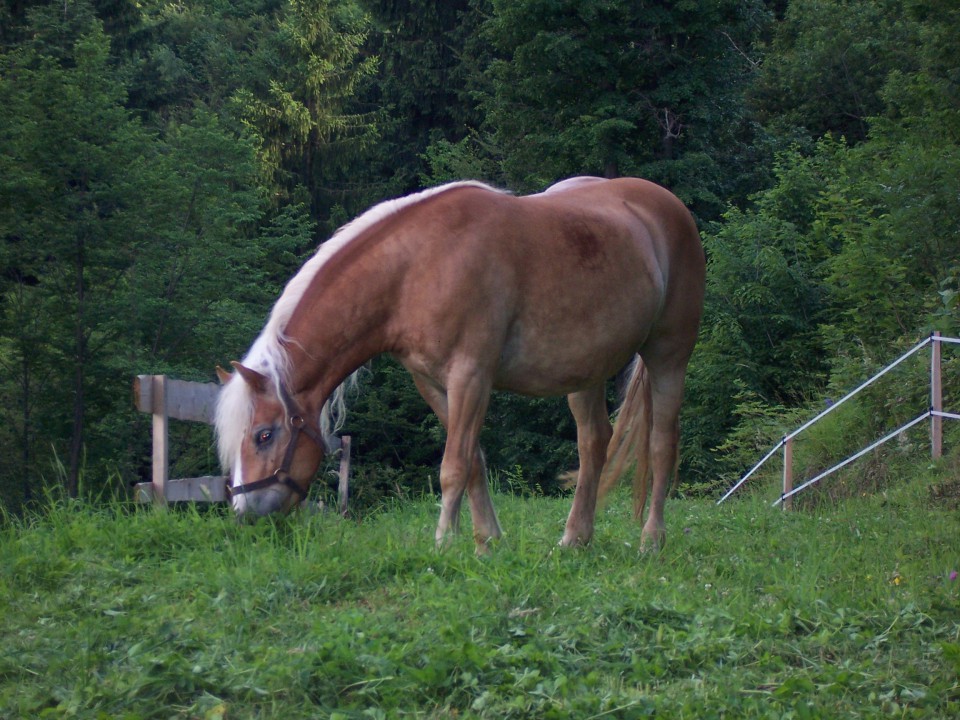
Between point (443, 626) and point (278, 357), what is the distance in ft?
6.33

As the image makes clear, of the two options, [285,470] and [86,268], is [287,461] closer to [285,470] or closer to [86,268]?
[285,470]

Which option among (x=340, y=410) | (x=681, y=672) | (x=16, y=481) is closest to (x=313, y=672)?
(x=681, y=672)

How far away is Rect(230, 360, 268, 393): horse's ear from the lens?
509 cm

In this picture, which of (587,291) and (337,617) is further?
(587,291)

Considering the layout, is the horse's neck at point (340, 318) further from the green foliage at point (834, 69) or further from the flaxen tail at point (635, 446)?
the green foliage at point (834, 69)

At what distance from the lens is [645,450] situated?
676 cm

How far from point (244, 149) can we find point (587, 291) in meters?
19.3

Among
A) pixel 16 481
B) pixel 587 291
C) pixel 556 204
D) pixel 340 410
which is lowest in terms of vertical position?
pixel 16 481

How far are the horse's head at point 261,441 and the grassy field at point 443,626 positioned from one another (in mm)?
174

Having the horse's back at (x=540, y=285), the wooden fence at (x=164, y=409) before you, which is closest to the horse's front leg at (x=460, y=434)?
the horse's back at (x=540, y=285)

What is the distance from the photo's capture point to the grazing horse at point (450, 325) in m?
5.22

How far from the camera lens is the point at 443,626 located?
384 cm

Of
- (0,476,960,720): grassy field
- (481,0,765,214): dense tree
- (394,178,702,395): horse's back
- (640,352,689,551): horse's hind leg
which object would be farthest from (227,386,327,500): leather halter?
(481,0,765,214): dense tree

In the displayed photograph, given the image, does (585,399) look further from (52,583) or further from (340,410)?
(52,583)
